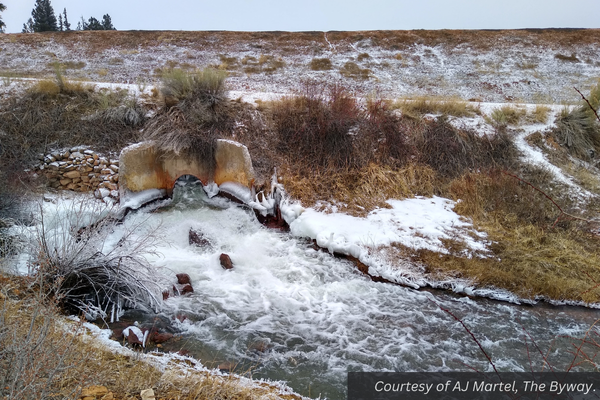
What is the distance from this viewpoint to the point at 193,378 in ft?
11.4

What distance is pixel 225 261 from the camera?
6.49 m

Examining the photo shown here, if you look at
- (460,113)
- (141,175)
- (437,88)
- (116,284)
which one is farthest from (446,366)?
(437,88)

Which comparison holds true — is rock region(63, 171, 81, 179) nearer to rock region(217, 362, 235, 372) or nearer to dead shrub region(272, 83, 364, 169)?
dead shrub region(272, 83, 364, 169)

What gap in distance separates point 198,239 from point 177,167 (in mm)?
2130

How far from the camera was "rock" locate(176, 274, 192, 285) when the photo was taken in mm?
5902

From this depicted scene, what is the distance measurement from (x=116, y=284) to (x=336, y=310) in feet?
9.69

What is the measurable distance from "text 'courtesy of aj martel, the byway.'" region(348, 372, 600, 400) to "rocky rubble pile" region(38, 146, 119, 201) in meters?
6.11

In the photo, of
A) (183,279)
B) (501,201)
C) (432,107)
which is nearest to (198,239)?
(183,279)

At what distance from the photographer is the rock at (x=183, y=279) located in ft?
19.4

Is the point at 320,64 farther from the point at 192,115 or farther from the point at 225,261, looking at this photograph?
the point at 225,261

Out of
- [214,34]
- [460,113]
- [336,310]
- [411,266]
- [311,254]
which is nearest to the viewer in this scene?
[336,310]

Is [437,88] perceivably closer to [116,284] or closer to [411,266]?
[411,266]

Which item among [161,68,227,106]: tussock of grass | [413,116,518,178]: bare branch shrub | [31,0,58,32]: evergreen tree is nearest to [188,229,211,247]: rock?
[161,68,227,106]: tussock of grass

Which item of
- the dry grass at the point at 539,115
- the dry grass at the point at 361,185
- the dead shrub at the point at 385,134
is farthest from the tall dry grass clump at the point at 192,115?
the dry grass at the point at 539,115
